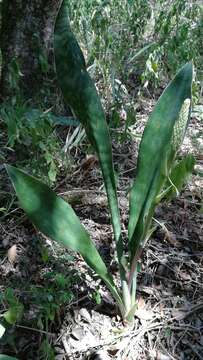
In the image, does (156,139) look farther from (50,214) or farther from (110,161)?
(50,214)

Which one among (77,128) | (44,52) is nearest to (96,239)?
(77,128)

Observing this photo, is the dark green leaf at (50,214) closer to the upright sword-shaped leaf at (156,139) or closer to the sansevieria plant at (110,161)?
the sansevieria plant at (110,161)

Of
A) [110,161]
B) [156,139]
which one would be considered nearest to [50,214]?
A: [110,161]

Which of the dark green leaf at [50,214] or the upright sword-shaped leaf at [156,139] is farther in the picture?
the upright sword-shaped leaf at [156,139]

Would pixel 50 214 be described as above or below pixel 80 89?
below

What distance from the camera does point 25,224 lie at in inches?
49.1

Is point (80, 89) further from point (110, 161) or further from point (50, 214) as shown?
point (50, 214)

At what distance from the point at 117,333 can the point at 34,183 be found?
0.40 metres

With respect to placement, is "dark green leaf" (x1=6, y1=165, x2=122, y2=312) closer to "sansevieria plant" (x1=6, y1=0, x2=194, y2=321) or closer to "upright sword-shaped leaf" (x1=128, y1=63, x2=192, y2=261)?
"sansevieria plant" (x1=6, y1=0, x2=194, y2=321)

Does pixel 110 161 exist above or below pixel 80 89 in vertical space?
below

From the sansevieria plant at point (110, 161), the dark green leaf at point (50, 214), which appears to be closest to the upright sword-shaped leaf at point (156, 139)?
the sansevieria plant at point (110, 161)

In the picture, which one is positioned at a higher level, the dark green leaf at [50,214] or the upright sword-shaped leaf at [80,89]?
the upright sword-shaped leaf at [80,89]

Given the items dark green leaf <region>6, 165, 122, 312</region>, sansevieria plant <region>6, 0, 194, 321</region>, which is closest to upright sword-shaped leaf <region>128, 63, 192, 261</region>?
sansevieria plant <region>6, 0, 194, 321</region>

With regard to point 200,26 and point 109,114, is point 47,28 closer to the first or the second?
point 109,114
